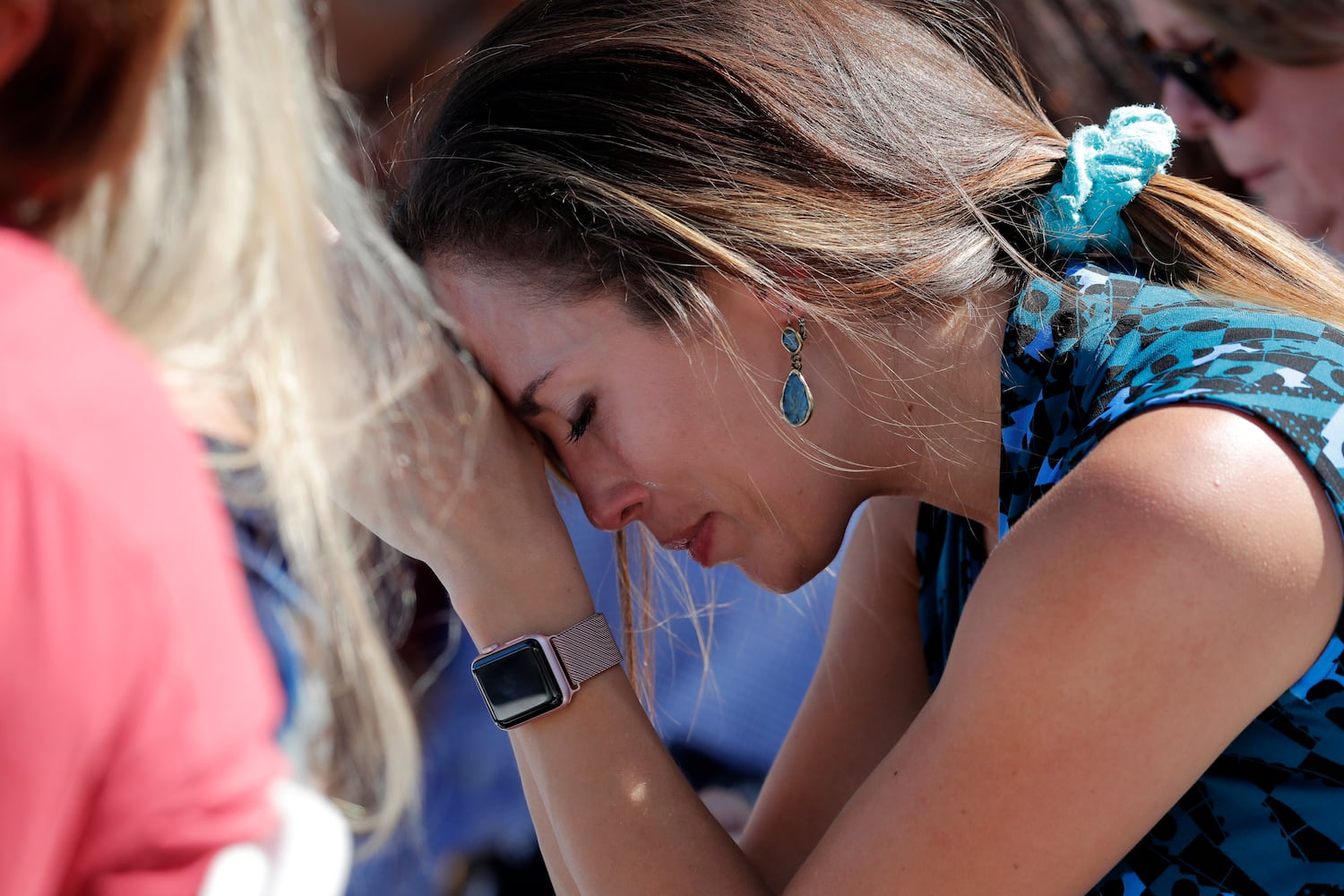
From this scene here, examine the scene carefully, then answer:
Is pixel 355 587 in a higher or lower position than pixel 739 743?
higher

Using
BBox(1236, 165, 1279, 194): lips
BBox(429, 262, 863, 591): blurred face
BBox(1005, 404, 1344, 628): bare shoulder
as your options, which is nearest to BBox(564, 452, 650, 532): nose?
BBox(429, 262, 863, 591): blurred face

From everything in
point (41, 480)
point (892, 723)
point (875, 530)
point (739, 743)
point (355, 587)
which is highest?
point (41, 480)

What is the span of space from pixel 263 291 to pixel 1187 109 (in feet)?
7.22

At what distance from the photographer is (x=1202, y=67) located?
2352 millimetres

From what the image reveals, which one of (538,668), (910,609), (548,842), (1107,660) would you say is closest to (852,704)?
(910,609)

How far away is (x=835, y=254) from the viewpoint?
135 cm

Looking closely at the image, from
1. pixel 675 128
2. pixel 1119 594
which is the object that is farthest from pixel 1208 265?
pixel 675 128

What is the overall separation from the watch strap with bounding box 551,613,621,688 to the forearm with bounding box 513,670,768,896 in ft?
0.05

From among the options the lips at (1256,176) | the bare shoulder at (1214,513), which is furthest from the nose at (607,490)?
the lips at (1256,176)

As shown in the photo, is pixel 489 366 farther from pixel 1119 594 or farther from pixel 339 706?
pixel 1119 594

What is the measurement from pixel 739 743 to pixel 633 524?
82 cm

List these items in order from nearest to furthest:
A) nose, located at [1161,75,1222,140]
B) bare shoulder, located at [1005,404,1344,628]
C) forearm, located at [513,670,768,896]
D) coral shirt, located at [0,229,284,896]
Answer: coral shirt, located at [0,229,284,896]
bare shoulder, located at [1005,404,1344,628]
forearm, located at [513,670,768,896]
nose, located at [1161,75,1222,140]

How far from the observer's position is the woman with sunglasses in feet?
7.11

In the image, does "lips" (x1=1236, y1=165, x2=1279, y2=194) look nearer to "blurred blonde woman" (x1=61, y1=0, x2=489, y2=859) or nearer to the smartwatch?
the smartwatch
